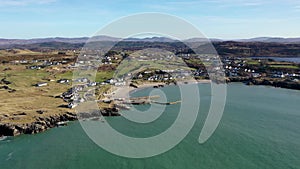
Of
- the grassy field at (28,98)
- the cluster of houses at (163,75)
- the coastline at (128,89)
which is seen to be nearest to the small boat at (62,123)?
the grassy field at (28,98)

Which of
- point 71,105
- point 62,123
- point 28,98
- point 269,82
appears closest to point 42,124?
point 62,123

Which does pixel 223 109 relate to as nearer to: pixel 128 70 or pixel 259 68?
pixel 128 70

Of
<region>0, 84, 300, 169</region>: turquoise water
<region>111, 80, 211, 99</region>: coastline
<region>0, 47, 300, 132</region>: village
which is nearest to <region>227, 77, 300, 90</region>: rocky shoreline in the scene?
<region>0, 47, 300, 132</region>: village

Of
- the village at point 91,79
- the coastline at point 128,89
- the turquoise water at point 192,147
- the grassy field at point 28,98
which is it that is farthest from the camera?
the coastline at point 128,89

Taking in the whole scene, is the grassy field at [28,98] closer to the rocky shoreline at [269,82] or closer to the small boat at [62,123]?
the small boat at [62,123]

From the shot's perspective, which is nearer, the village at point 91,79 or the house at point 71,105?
the house at point 71,105

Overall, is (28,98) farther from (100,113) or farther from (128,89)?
(128,89)
